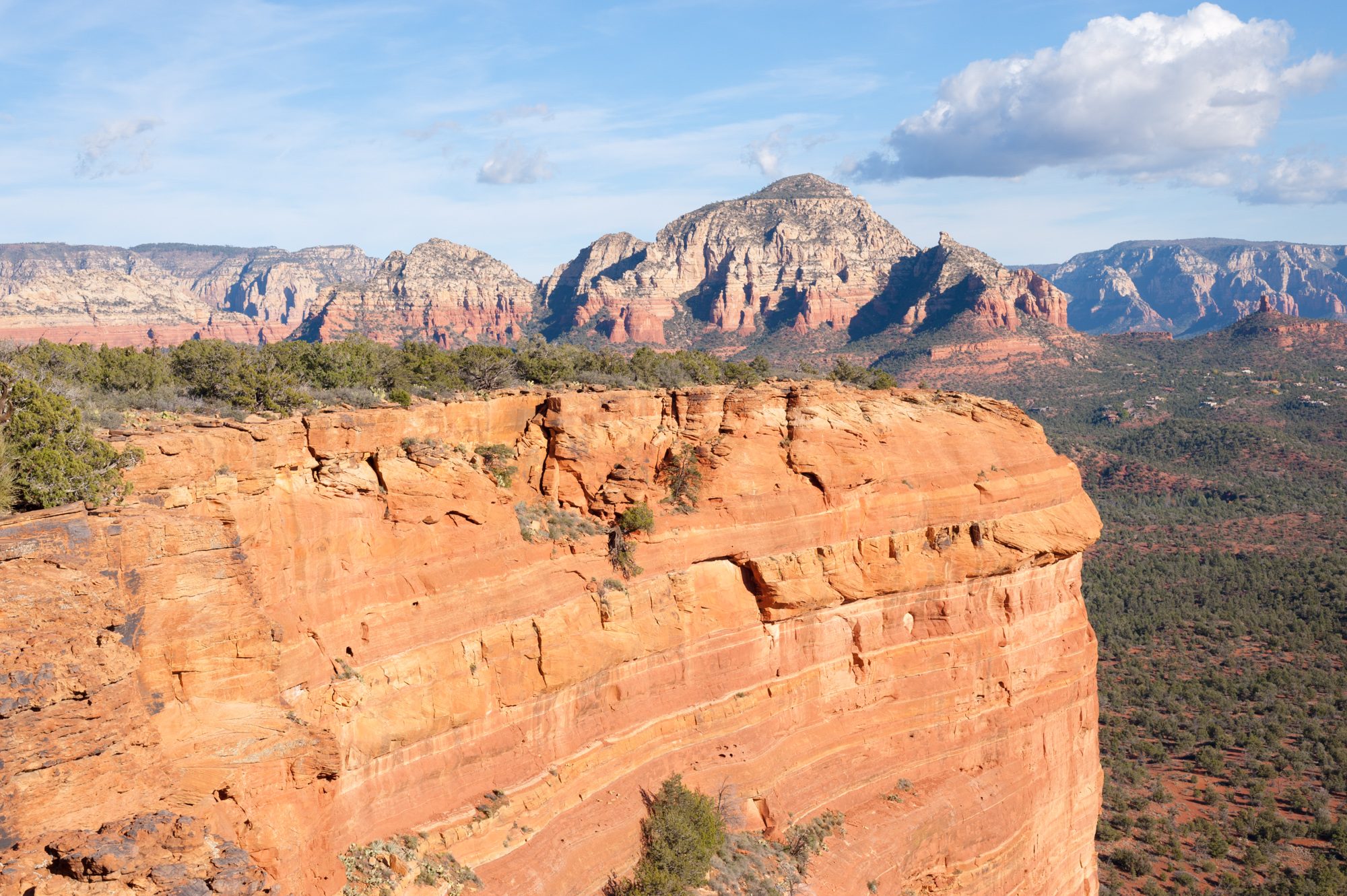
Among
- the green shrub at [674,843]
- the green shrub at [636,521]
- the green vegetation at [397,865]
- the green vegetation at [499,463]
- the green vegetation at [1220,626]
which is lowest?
the green vegetation at [1220,626]

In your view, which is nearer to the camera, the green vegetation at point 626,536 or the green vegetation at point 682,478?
the green vegetation at point 626,536

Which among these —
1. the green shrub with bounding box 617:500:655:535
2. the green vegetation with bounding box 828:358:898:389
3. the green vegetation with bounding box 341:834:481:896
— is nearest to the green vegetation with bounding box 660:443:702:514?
the green shrub with bounding box 617:500:655:535

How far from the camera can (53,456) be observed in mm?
15609

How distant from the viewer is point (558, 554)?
23.2 metres

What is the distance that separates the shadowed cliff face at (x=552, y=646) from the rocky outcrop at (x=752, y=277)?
14349cm

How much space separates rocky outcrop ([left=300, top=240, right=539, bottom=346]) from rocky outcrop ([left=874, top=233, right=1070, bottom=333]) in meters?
74.1

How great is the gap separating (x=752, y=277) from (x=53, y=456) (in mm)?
177064

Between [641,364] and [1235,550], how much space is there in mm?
63653

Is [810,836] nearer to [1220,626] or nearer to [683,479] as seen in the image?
[683,479]

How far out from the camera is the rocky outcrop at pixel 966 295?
517ft

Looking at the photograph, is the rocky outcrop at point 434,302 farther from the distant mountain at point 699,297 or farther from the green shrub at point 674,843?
the green shrub at point 674,843

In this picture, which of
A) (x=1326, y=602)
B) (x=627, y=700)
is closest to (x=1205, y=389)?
(x=1326, y=602)

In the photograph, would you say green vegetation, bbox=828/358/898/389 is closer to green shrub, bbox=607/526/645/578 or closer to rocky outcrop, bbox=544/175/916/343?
green shrub, bbox=607/526/645/578

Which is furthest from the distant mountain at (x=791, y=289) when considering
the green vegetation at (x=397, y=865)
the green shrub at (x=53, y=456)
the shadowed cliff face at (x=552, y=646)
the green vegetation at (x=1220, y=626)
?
the green shrub at (x=53, y=456)
